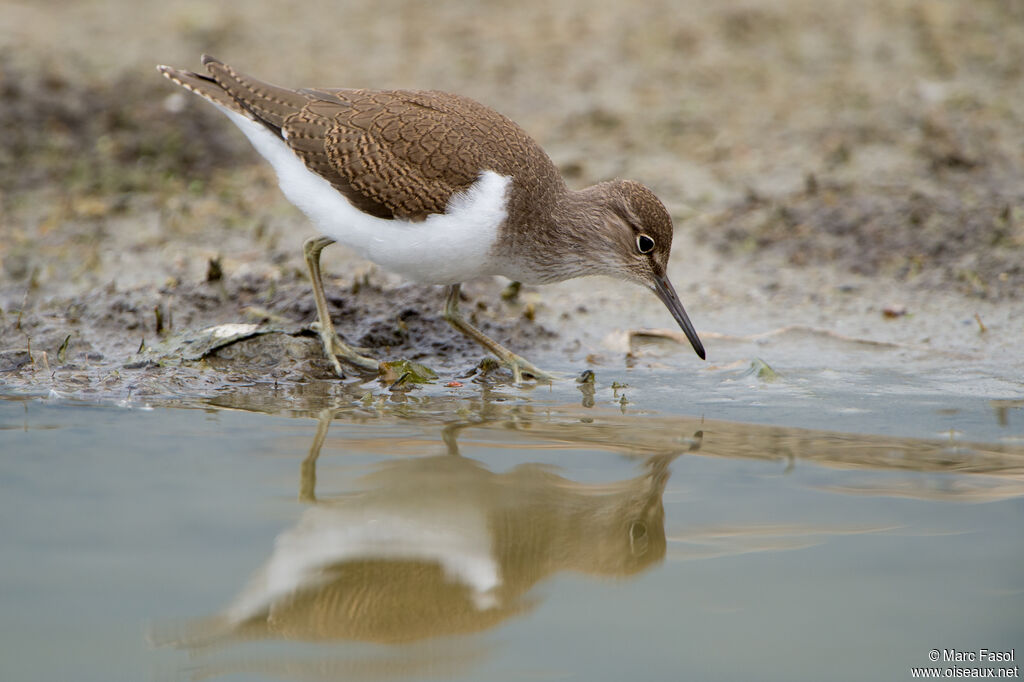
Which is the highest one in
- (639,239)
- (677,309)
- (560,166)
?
(560,166)

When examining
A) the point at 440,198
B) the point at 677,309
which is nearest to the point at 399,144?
the point at 440,198

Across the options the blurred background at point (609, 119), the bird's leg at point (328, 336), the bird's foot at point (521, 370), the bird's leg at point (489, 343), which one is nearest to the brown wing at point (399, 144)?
the bird's leg at point (328, 336)

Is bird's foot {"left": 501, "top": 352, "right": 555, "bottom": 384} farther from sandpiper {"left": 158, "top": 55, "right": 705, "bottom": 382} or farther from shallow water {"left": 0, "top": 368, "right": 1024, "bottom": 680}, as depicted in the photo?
shallow water {"left": 0, "top": 368, "right": 1024, "bottom": 680}

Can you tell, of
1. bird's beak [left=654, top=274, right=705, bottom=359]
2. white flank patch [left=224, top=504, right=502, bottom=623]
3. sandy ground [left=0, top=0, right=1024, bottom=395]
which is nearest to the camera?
white flank patch [left=224, top=504, right=502, bottom=623]

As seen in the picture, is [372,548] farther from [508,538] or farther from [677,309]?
[677,309]

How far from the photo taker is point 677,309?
594 cm

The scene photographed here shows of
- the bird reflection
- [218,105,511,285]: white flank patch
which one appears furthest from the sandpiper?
the bird reflection

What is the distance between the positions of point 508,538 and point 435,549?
0.90ft

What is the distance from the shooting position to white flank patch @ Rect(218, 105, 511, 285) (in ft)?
17.2

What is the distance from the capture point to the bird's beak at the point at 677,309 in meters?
5.79

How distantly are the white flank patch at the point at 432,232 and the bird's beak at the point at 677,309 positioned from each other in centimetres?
102

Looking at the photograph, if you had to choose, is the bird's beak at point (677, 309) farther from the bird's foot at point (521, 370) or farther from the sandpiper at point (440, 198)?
the bird's foot at point (521, 370)

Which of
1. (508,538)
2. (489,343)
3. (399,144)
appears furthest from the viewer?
(489,343)

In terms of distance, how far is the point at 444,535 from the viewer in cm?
397
